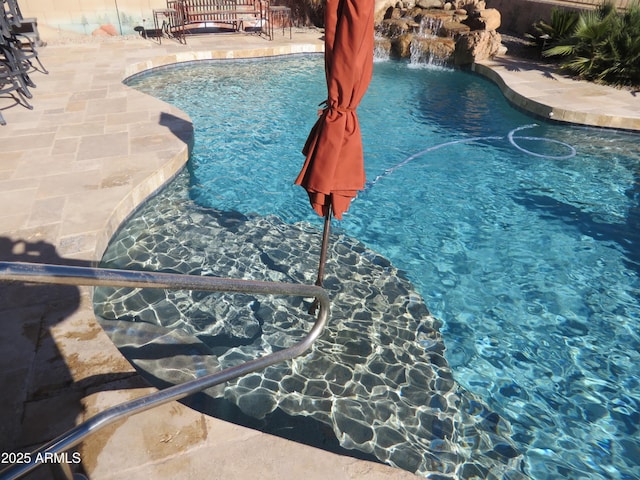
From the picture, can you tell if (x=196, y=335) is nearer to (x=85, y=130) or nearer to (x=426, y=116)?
(x=85, y=130)

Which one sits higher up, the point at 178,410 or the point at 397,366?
the point at 178,410

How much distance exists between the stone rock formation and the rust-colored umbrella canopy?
10.9 m

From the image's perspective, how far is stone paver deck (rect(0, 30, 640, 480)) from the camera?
2541mm

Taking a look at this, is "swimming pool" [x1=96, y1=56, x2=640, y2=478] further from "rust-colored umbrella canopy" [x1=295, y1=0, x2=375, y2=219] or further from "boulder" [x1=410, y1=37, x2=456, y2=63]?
"boulder" [x1=410, y1=37, x2=456, y2=63]

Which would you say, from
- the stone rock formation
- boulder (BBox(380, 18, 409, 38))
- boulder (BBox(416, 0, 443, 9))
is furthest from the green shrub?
boulder (BBox(416, 0, 443, 9))

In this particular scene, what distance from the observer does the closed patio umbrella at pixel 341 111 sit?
2936 millimetres

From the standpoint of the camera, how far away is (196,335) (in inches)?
164

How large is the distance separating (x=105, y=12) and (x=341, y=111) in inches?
528

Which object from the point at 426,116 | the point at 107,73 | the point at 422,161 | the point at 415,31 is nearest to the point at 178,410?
the point at 422,161

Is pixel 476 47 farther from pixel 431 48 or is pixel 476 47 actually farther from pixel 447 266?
pixel 447 266

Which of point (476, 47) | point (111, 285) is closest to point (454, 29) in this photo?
point (476, 47)

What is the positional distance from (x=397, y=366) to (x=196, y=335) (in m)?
1.85

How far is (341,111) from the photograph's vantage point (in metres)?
3.23

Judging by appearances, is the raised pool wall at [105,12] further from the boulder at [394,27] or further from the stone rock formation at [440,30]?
the boulder at [394,27]
